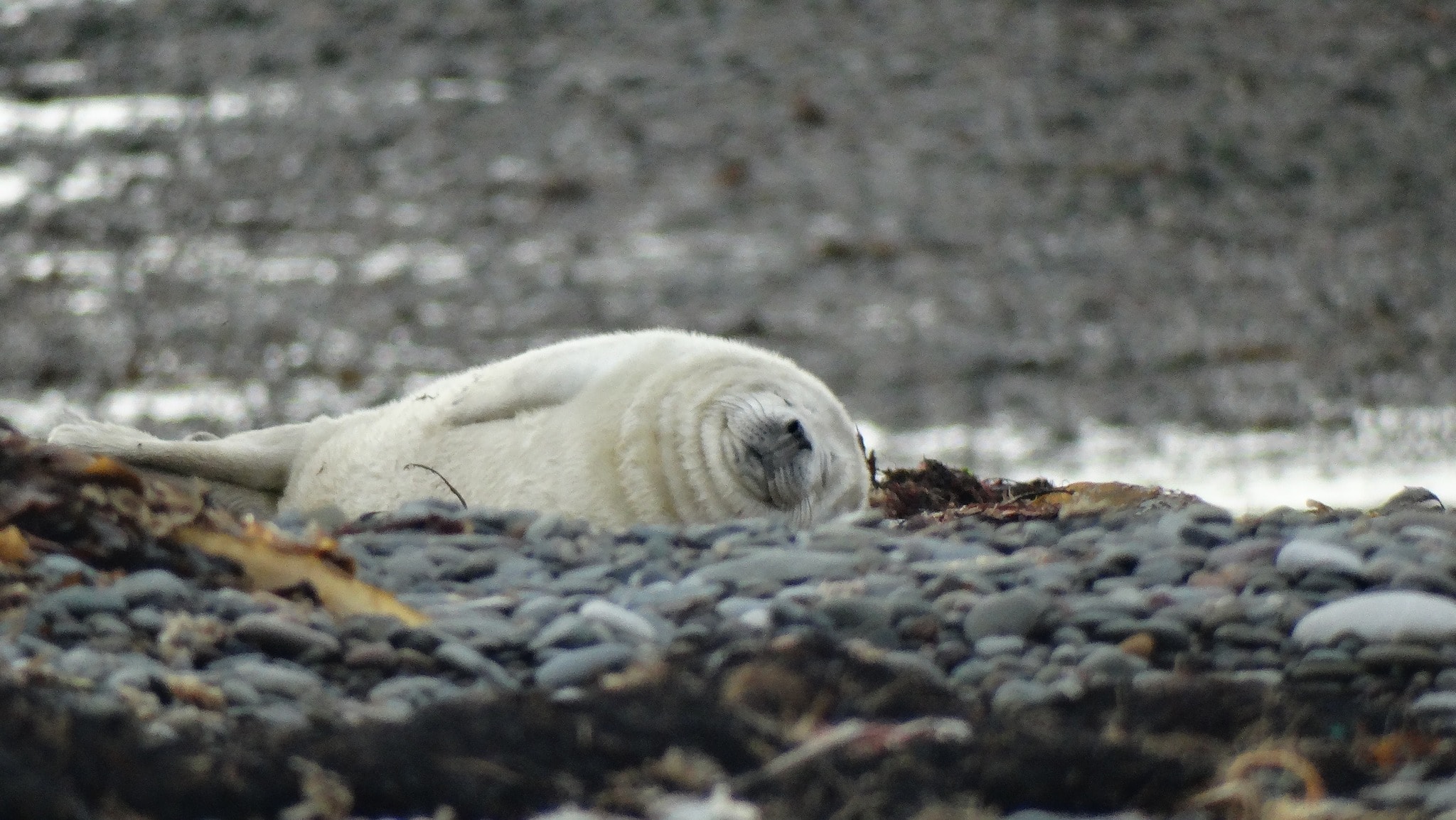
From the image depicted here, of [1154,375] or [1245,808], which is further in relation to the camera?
[1154,375]

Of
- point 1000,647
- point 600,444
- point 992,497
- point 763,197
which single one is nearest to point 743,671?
point 1000,647

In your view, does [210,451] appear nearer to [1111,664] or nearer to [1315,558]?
[1111,664]

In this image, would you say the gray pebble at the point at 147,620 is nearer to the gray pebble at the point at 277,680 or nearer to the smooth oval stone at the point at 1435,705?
the gray pebble at the point at 277,680

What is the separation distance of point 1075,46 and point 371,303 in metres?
4.59

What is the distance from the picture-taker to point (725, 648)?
8.37ft

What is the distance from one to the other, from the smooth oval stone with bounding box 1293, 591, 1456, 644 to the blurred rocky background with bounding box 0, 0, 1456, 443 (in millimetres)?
5697

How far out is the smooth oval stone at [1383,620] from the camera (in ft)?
8.63

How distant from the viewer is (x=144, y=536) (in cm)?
290

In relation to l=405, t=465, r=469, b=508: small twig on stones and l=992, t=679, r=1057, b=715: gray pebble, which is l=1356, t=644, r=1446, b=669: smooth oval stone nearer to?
l=992, t=679, r=1057, b=715: gray pebble

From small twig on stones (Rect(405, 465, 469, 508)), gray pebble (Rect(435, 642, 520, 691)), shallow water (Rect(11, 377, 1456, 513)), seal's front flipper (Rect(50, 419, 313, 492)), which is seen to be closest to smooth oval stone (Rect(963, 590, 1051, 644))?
gray pebble (Rect(435, 642, 520, 691))

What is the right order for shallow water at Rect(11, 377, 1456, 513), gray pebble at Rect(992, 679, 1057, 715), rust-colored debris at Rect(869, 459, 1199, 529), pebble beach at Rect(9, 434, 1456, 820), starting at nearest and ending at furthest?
pebble beach at Rect(9, 434, 1456, 820)
gray pebble at Rect(992, 679, 1057, 715)
rust-colored debris at Rect(869, 459, 1199, 529)
shallow water at Rect(11, 377, 1456, 513)

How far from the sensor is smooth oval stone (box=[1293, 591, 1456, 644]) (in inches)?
104

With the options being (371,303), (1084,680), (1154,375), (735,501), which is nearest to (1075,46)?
(1154,375)

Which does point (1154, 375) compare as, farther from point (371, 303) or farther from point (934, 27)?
point (371, 303)
